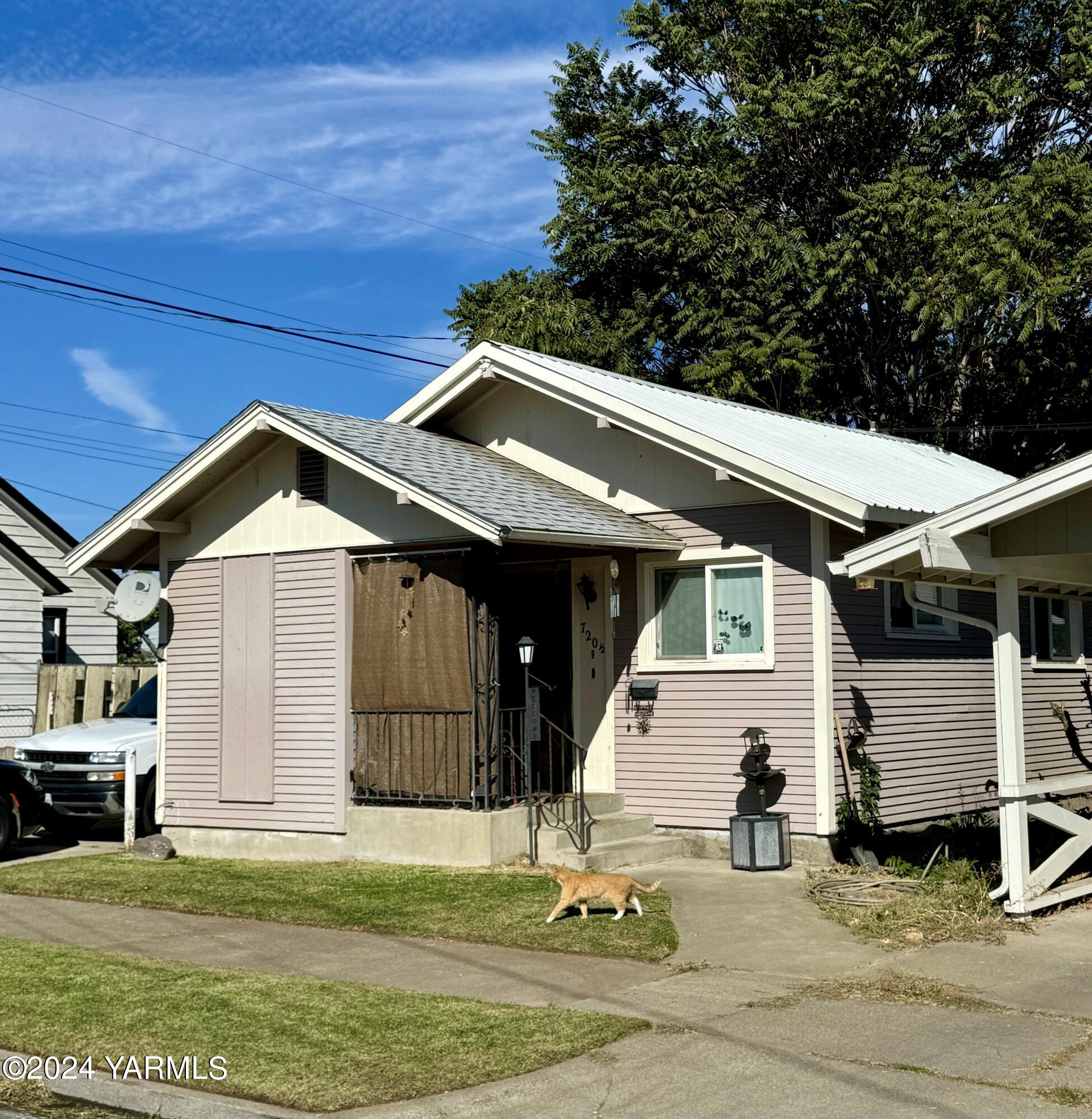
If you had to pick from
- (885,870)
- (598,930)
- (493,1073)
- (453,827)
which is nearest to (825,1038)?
(493,1073)

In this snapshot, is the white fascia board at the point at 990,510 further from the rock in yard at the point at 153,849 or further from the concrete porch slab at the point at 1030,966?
the rock in yard at the point at 153,849

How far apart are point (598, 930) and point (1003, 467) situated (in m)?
20.9

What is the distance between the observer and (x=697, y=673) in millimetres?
13258

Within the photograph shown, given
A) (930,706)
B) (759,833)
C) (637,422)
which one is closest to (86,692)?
(637,422)

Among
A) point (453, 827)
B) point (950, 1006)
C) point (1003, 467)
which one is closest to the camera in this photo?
point (950, 1006)

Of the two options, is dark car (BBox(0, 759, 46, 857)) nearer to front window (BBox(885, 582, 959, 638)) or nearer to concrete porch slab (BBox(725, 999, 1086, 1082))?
front window (BBox(885, 582, 959, 638))

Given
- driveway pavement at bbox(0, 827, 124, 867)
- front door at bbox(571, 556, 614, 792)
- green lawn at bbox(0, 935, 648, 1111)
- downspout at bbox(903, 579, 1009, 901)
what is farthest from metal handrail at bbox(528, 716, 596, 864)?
driveway pavement at bbox(0, 827, 124, 867)

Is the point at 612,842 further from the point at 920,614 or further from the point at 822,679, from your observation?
the point at 920,614

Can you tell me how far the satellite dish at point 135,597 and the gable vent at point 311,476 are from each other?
206 centimetres

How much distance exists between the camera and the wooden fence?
21.4 metres

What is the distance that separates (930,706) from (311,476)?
6.83 m

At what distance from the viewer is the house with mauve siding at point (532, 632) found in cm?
1255

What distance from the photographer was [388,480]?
12.4 metres

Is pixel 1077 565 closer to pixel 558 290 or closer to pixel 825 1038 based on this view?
pixel 825 1038
